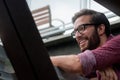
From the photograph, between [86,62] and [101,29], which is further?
[101,29]

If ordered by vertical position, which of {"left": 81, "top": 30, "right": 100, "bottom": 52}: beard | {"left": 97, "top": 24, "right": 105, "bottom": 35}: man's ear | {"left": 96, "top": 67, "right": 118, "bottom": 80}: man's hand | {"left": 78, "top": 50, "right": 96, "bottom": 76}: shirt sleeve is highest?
{"left": 78, "top": 50, "right": 96, "bottom": 76}: shirt sleeve

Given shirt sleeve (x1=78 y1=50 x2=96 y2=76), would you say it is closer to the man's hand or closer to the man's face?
the man's hand

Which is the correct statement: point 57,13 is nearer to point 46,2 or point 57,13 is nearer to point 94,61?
point 46,2

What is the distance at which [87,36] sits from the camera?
2.32 meters

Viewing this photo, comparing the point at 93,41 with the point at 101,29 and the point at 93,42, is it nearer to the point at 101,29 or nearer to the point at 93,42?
the point at 93,42

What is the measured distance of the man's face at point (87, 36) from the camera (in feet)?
7.40

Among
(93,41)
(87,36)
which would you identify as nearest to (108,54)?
(93,41)

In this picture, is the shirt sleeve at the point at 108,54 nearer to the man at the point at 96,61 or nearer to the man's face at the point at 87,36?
the man at the point at 96,61

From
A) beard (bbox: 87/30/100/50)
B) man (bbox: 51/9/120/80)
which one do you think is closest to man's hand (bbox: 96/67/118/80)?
man (bbox: 51/9/120/80)

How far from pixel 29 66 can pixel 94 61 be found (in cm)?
88

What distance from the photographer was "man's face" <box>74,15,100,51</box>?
7.40 feet

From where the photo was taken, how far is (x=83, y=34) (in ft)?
7.56

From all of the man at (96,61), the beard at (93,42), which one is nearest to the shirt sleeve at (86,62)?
the man at (96,61)

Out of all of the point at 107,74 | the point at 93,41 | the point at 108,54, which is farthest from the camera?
the point at 93,41
